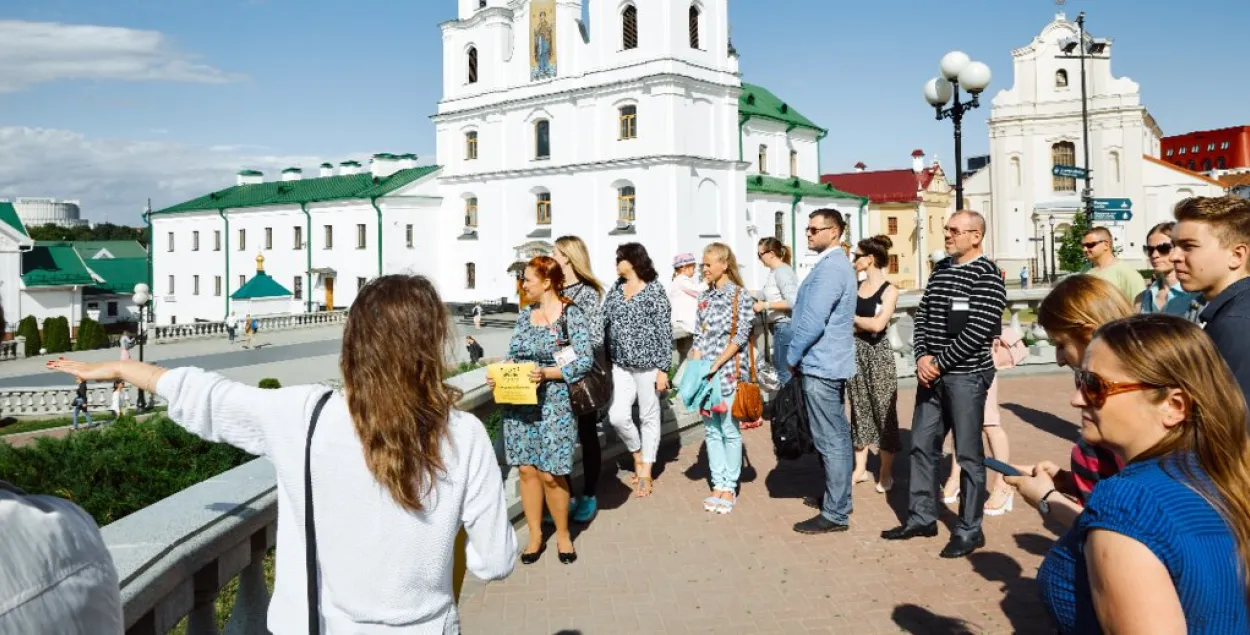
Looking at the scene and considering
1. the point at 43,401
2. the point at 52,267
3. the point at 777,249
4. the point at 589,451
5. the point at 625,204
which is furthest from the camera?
the point at 52,267

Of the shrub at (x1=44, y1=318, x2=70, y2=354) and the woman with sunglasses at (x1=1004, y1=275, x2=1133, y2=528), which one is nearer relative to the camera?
the woman with sunglasses at (x1=1004, y1=275, x2=1133, y2=528)

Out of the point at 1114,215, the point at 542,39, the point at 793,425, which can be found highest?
the point at 542,39

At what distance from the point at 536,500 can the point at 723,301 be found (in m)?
2.21

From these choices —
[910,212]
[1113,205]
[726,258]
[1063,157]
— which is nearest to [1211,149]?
[1063,157]

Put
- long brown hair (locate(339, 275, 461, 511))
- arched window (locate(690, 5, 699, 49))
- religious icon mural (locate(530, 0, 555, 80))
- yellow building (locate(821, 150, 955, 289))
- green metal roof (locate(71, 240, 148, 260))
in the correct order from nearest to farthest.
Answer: long brown hair (locate(339, 275, 461, 511)) < arched window (locate(690, 5, 699, 49)) < religious icon mural (locate(530, 0, 555, 80)) < yellow building (locate(821, 150, 955, 289)) < green metal roof (locate(71, 240, 148, 260))

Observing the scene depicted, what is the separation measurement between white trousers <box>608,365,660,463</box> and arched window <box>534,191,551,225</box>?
41724 mm

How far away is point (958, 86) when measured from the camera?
13.1 metres

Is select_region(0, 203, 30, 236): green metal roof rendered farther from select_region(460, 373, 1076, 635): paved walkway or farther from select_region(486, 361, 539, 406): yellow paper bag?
select_region(486, 361, 539, 406): yellow paper bag

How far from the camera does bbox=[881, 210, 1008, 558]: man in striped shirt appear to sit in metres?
5.90

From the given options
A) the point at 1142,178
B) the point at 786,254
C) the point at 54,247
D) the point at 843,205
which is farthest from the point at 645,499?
the point at 54,247

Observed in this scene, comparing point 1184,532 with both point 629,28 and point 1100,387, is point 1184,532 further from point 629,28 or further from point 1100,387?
point 629,28

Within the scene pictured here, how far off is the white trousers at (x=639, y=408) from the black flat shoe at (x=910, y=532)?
81.7 inches

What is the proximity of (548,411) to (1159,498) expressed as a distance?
4.27m

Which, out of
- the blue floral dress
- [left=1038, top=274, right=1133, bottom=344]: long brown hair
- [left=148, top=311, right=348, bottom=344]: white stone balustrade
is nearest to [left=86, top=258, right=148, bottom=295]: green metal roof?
[left=148, top=311, right=348, bottom=344]: white stone balustrade
